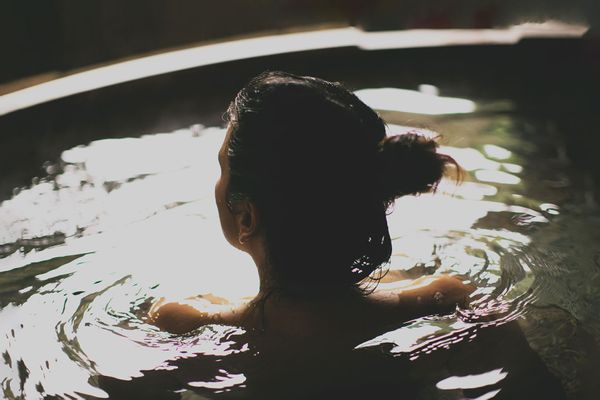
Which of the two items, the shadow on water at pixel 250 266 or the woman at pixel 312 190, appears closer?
the woman at pixel 312 190

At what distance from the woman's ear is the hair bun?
0.83ft

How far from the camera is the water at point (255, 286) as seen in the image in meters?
1.37

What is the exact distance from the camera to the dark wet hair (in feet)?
4.13

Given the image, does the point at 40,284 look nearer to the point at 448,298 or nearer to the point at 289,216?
the point at 289,216

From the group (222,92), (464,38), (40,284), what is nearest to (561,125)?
(464,38)

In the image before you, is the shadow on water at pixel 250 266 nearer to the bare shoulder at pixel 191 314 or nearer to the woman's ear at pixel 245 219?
the bare shoulder at pixel 191 314

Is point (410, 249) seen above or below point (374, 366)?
above

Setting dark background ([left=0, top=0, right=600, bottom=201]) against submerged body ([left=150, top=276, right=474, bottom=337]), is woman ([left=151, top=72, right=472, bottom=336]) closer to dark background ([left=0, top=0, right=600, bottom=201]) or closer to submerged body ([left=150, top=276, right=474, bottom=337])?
submerged body ([left=150, top=276, right=474, bottom=337])

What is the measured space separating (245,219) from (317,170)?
7.3 inches

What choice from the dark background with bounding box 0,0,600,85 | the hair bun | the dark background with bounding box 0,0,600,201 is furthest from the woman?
the dark background with bounding box 0,0,600,85

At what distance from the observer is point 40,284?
177cm

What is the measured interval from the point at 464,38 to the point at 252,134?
2.94 metres

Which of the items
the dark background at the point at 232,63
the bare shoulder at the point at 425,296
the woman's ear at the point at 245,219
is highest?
the dark background at the point at 232,63

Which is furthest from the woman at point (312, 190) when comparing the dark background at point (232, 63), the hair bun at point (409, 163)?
the dark background at point (232, 63)
